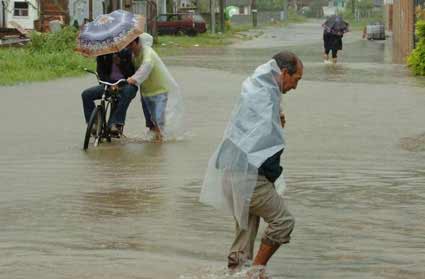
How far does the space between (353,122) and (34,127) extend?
4480 mm

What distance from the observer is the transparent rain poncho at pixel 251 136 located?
706 cm

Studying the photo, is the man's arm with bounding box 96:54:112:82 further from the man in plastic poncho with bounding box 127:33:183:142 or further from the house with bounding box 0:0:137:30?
the house with bounding box 0:0:137:30

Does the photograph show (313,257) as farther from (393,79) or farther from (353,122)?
(393,79)

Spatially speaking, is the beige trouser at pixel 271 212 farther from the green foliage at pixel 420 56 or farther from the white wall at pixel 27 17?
the white wall at pixel 27 17

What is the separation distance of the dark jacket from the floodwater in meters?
0.85

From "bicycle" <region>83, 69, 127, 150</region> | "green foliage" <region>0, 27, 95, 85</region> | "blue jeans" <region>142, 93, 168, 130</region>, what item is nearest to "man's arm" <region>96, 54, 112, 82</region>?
"bicycle" <region>83, 69, 127, 150</region>

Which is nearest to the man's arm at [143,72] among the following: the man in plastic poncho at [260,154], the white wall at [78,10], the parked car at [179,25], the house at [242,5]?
the man in plastic poncho at [260,154]

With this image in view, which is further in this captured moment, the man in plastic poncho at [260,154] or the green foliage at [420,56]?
the green foliage at [420,56]

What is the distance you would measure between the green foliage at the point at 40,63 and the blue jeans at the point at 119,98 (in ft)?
33.9

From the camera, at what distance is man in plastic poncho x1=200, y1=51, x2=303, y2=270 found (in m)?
7.06

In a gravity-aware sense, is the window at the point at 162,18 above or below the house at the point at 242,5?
below

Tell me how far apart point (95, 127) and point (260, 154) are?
7.29 meters

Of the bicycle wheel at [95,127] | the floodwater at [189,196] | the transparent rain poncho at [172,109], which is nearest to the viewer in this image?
the floodwater at [189,196]

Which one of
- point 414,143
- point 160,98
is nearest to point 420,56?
point 414,143
